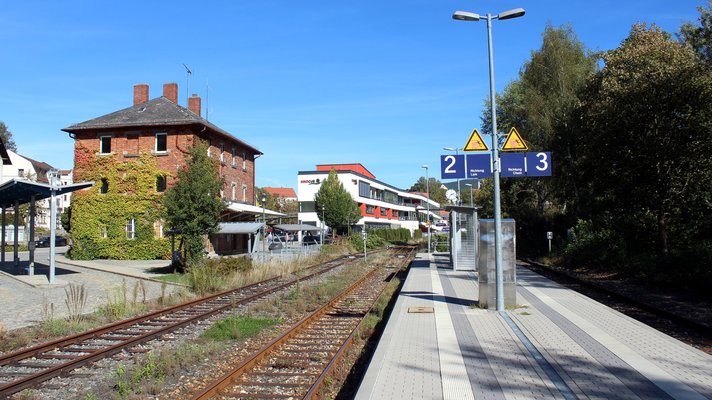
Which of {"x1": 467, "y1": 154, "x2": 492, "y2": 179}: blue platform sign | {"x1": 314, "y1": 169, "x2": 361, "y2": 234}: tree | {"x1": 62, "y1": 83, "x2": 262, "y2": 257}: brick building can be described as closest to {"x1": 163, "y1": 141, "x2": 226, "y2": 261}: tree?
{"x1": 62, "y1": 83, "x2": 262, "y2": 257}: brick building

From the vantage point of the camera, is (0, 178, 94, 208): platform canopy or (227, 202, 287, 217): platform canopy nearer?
(0, 178, 94, 208): platform canopy

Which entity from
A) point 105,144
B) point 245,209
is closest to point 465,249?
point 245,209

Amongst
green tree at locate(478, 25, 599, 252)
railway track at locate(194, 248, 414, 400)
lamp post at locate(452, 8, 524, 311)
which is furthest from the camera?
green tree at locate(478, 25, 599, 252)

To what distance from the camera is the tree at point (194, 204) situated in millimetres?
22547

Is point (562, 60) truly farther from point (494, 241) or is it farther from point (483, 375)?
point (483, 375)

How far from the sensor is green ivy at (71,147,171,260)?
114ft

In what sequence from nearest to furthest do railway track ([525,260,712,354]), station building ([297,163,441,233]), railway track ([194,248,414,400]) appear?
1. railway track ([194,248,414,400])
2. railway track ([525,260,712,354])
3. station building ([297,163,441,233])

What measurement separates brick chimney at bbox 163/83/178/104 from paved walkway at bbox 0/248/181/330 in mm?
19141

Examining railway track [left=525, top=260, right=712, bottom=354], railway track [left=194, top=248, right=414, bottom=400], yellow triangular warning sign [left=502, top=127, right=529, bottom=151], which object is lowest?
railway track [left=525, top=260, right=712, bottom=354]

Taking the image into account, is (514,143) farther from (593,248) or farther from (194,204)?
(593,248)

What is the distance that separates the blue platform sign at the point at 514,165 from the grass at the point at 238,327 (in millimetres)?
6256

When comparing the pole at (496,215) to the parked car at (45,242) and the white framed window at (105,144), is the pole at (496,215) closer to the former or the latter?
the white framed window at (105,144)

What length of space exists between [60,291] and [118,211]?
19.4 meters

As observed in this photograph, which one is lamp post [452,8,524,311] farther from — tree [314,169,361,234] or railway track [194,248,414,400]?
tree [314,169,361,234]
